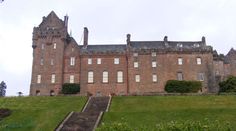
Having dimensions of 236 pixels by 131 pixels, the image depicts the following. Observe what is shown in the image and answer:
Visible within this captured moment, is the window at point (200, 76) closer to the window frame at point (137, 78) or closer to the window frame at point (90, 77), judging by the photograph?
the window frame at point (137, 78)

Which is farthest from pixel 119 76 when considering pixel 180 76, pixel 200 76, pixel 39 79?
pixel 200 76

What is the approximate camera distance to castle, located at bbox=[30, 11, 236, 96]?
230 feet

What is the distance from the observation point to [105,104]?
161ft

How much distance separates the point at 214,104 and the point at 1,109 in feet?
83.7

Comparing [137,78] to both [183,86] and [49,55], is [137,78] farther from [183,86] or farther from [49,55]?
[49,55]

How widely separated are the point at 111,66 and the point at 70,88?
343 inches

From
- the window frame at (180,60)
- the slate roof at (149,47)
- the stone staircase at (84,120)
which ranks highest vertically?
the slate roof at (149,47)

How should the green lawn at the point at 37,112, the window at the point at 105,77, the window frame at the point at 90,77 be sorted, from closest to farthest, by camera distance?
the green lawn at the point at 37,112 → the window frame at the point at 90,77 → the window at the point at 105,77

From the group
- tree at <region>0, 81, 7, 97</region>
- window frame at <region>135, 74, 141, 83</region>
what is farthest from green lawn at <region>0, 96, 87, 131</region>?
tree at <region>0, 81, 7, 97</region>

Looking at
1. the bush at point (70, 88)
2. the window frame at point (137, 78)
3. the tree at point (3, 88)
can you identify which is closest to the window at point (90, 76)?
the bush at point (70, 88)

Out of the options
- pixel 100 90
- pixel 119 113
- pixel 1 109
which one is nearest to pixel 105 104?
pixel 119 113

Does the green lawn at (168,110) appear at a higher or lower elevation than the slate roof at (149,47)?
lower

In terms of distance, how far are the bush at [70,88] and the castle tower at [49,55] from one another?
1.49 metres

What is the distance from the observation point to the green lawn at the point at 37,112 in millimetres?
35912
